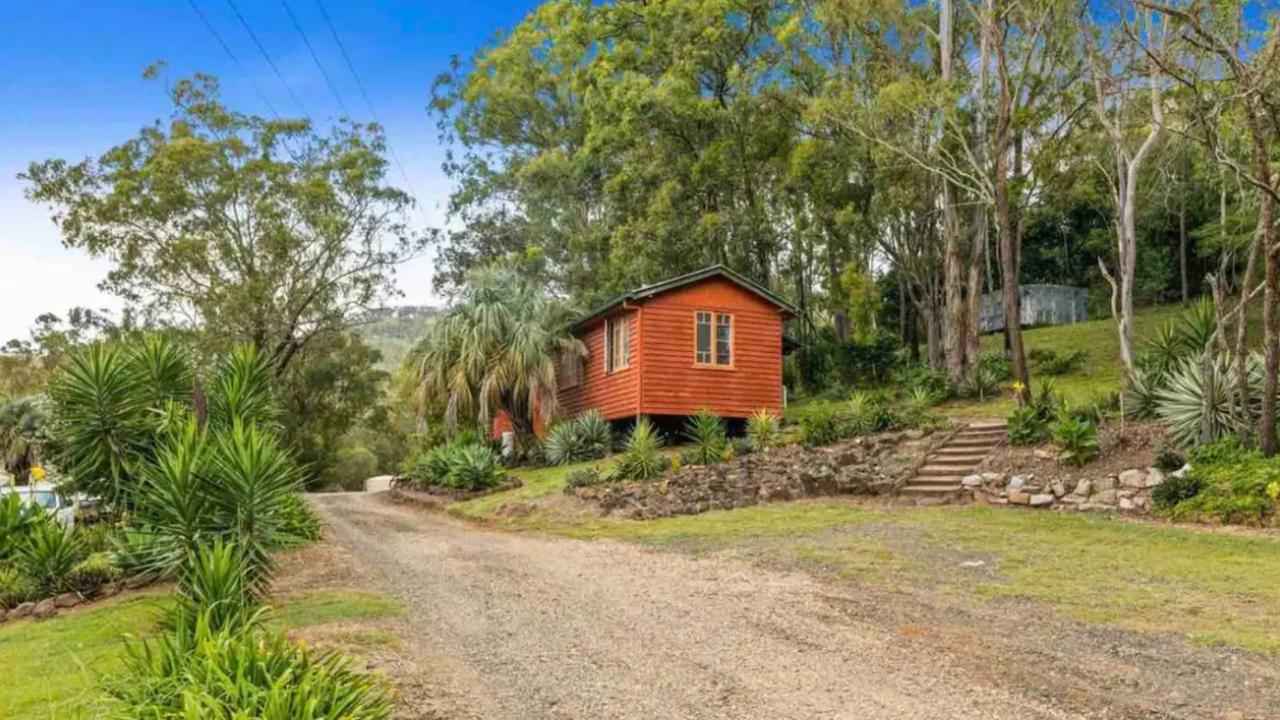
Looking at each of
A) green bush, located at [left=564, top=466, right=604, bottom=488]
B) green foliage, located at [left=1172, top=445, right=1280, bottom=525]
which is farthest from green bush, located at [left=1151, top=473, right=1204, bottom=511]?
green bush, located at [left=564, top=466, right=604, bottom=488]

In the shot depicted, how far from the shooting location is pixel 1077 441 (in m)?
14.6

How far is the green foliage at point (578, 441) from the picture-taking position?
22.7m

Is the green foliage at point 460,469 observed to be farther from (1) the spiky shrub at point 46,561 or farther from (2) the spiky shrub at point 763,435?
(1) the spiky shrub at point 46,561

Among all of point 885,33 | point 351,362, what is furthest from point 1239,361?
point 351,362

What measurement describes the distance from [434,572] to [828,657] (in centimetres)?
553

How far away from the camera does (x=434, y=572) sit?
35.5 feet

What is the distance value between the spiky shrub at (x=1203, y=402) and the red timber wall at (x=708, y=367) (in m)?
10.7

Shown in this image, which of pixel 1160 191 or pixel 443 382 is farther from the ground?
pixel 1160 191

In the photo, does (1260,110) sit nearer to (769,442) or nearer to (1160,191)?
(769,442)

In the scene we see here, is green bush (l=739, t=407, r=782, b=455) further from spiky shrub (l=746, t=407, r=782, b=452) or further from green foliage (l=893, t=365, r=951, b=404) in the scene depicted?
green foliage (l=893, t=365, r=951, b=404)

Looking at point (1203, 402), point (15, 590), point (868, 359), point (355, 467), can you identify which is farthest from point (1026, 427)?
point (355, 467)

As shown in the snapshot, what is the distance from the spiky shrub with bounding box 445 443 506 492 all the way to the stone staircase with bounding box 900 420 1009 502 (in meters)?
9.06

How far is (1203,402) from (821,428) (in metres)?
7.21

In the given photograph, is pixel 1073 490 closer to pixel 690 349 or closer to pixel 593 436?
pixel 690 349
